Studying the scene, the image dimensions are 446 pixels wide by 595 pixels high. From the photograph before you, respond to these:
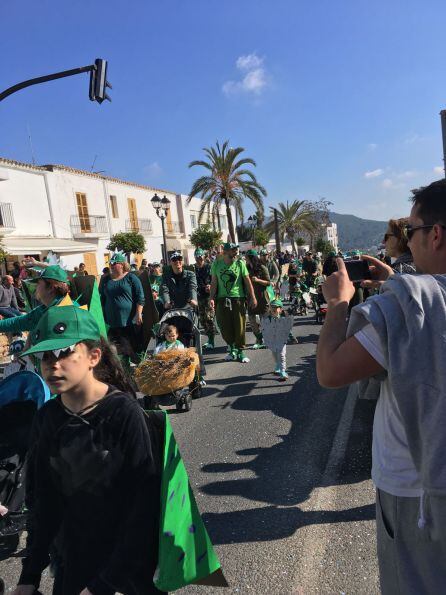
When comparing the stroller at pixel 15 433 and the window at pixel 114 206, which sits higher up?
the window at pixel 114 206

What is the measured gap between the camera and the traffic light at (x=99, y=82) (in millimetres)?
9656

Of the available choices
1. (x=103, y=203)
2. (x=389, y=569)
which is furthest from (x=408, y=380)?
(x=103, y=203)

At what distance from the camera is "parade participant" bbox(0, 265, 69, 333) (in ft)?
12.1

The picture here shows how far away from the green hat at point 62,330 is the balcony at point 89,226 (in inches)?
1037

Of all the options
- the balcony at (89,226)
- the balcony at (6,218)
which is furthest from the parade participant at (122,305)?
the balcony at (89,226)

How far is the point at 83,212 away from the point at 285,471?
26.8 m

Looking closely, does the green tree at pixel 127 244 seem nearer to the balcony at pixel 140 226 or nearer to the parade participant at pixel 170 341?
the balcony at pixel 140 226

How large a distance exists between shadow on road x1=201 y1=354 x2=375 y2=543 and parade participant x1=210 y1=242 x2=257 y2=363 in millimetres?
1962

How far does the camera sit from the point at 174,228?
40.7 meters

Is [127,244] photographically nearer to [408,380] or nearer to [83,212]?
[83,212]

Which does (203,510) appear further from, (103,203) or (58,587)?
(103,203)

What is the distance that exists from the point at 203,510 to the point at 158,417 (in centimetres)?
176

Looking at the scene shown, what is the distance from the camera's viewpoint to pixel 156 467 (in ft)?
5.79

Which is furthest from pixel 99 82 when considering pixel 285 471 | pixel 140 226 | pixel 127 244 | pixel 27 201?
pixel 140 226
